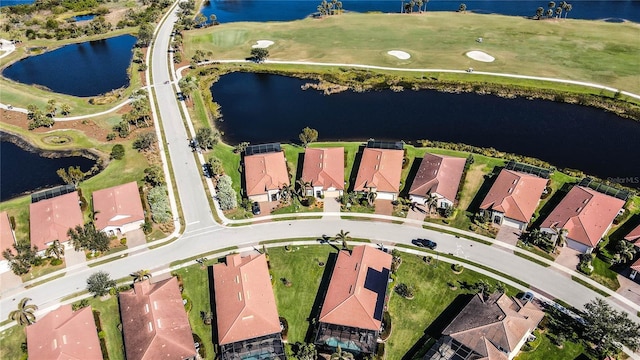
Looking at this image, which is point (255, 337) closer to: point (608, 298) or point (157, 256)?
point (157, 256)

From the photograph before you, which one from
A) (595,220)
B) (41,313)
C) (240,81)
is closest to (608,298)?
(595,220)

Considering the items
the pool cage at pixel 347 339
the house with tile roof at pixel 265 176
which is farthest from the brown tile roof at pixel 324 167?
the pool cage at pixel 347 339

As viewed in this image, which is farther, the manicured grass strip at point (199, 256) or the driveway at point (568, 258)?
the manicured grass strip at point (199, 256)

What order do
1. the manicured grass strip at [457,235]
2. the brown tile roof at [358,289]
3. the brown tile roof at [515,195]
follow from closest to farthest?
the brown tile roof at [358,289], the manicured grass strip at [457,235], the brown tile roof at [515,195]

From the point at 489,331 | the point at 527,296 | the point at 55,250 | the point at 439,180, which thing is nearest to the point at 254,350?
the point at 489,331

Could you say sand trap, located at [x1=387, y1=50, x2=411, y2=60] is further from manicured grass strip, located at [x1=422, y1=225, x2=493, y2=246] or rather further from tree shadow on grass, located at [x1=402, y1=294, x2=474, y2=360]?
tree shadow on grass, located at [x1=402, y1=294, x2=474, y2=360]

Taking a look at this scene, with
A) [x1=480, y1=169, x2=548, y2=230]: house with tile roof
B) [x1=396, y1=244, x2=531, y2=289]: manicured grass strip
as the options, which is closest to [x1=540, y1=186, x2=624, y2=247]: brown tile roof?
[x1=480, y1=169, x2=548, y2=230]: house with tile roof

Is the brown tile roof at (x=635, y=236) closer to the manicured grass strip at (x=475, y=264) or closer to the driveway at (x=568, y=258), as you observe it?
the driveway at (x=568, y=258)
